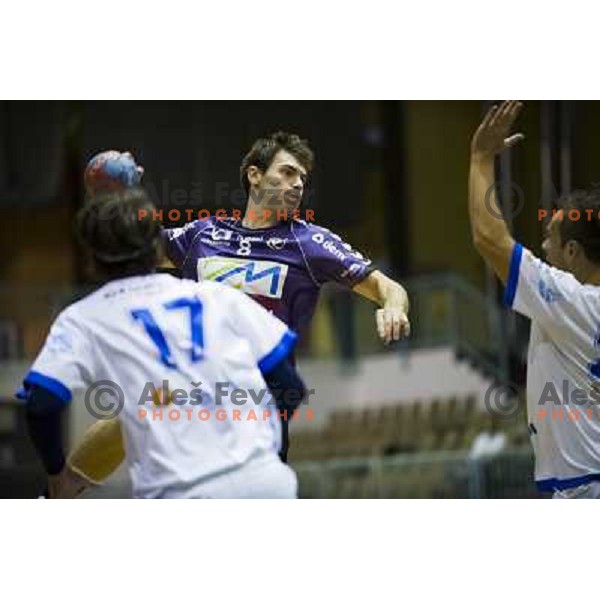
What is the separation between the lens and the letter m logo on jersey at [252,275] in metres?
8.62

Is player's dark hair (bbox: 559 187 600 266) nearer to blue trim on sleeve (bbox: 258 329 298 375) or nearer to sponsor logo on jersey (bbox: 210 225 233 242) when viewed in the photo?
blue trim on sleeve (bbox: 258 329 298 375)

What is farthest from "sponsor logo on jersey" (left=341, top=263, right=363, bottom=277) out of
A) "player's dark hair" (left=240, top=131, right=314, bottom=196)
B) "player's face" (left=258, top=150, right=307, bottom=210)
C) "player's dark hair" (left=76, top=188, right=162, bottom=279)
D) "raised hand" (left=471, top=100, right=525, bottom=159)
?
"player's dark hair" (left=76, top=188, right=162, bottom=279)

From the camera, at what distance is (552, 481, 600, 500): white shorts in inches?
297

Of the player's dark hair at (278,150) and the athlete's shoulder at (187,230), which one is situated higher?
the player's dark hair at (278,150)

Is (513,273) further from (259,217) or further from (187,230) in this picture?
(187,230)

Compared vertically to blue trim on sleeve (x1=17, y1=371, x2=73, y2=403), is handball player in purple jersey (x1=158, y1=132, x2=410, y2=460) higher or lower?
higher

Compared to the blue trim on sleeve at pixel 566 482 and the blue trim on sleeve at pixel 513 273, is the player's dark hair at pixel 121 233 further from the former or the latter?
the blue trim on sleeve at pixel 566 482

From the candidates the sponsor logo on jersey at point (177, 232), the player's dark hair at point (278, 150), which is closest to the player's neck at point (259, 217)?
the player's dark hair at point (278, 150)

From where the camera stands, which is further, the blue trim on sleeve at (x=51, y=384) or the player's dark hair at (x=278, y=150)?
the player's dark hair at (x=278, y=150)

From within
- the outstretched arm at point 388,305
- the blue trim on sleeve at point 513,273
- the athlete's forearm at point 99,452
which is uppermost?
the blue trim on sleeve at point 513,273

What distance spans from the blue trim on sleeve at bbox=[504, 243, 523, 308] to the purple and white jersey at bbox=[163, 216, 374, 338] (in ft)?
4.24

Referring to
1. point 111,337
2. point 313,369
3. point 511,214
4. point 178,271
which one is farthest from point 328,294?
point 111,337

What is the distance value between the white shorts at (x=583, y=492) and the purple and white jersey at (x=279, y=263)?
1.54 meters

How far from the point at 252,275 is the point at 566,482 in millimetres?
1901
